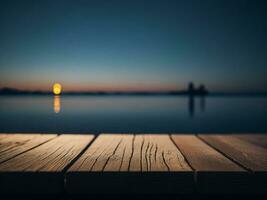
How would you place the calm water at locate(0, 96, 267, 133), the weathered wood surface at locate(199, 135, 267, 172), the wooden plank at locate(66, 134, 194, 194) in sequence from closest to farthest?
the wooden plank at locate(66, 134, 194, 194), the weathered wood surface at locate(199, 135, 267, 172), the calm water at locate(0, 96, 267, 133)

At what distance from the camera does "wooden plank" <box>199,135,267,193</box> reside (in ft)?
4.59

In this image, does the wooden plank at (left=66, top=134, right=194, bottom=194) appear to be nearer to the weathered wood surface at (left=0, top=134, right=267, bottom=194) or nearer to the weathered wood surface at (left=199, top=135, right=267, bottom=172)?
the weathered wood surface at (left=0, top=134, right=267, bottom=194)

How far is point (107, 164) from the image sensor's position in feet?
5.16

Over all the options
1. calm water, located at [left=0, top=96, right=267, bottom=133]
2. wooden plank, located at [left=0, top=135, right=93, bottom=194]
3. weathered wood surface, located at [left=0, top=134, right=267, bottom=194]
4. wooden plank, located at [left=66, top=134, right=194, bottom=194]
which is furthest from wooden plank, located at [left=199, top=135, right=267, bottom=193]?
calm water, located at [left=0, top=96, right=267, bottom=133]

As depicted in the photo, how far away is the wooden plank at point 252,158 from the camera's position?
1.40m

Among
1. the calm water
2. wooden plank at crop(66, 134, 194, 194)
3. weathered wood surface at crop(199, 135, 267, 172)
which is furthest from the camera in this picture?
the calm water

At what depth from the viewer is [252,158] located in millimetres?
1789
